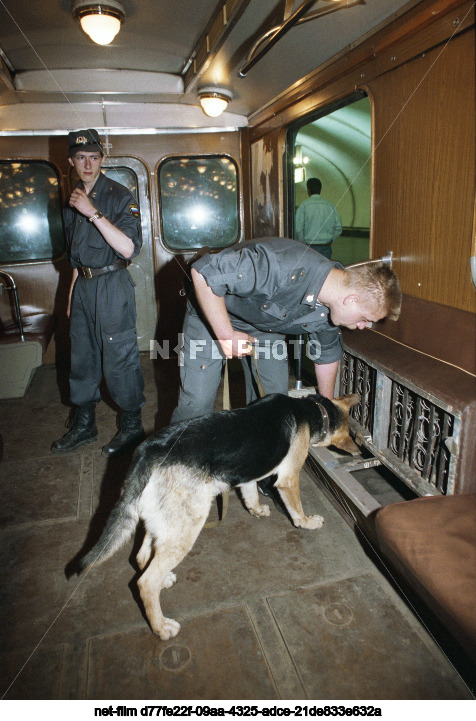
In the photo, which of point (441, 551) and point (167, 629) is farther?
point (167, 629)

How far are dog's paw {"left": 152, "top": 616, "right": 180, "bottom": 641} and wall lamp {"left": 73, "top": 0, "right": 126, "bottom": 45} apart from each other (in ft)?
12.3

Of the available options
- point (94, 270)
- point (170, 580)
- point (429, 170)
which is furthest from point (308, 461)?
point (94, 270)

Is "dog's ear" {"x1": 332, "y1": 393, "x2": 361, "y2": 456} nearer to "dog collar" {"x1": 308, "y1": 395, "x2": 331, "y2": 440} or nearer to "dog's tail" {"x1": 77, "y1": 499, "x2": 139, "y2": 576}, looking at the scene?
"dog collar" {"x1": 308, "y1": 395, "x2": 331, "y2": 440}

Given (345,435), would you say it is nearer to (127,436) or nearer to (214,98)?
(127,436)

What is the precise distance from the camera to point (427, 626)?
6.72 feet

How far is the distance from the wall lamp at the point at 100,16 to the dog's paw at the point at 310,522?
142 inches

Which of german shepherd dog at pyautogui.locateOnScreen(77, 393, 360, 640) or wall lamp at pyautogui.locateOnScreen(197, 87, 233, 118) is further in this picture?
wall lamp at pyautogui.locateOnScreen(197, 87, 233, 118)

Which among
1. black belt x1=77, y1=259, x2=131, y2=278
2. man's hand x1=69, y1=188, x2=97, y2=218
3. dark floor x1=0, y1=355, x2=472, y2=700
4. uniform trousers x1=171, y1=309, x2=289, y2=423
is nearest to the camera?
dark floor x1=0, y1=355, x2=472, y2=700

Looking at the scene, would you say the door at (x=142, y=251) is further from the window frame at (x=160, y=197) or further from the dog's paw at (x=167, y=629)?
the dog's paw at (x=167, y=629)

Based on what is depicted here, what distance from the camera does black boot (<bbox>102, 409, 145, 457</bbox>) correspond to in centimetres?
373

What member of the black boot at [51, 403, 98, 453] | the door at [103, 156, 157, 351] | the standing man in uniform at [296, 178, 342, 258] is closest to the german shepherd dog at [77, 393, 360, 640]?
the black boot at [51, 403, 98, 453]

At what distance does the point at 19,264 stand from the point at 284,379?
14.4 feet

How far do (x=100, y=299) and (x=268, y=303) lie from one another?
178cm

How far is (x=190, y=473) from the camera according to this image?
2.14 meters
